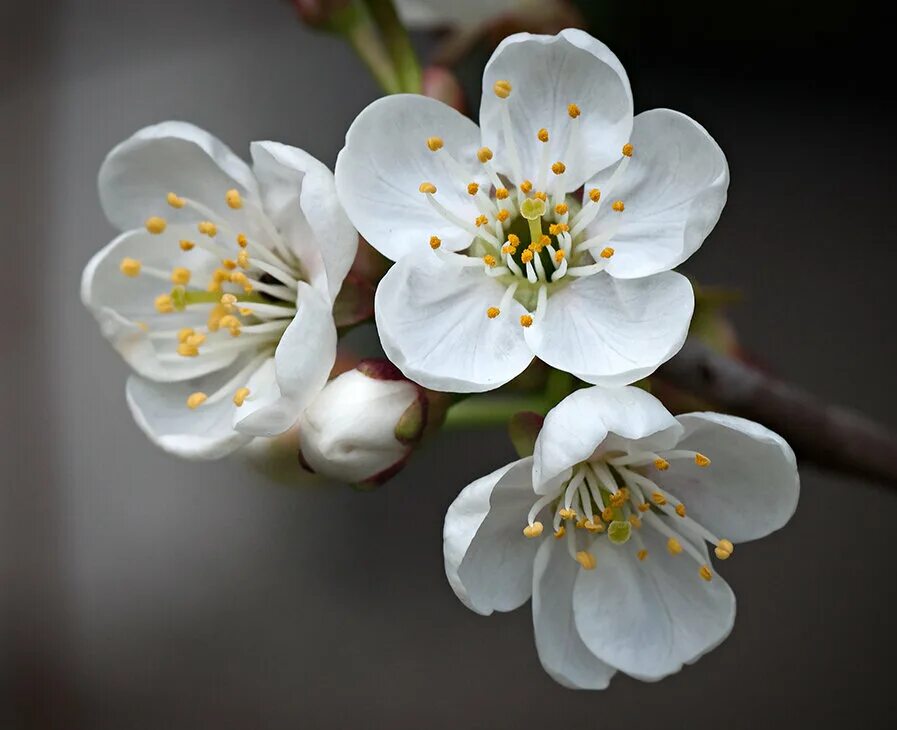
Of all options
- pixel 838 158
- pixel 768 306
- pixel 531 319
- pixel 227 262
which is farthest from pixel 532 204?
pixel 838 158

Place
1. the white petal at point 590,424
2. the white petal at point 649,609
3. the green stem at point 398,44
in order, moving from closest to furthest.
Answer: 1. the white petal at point 590,424
2. the white petal at point 649,609
3. the green stem at point 398,44

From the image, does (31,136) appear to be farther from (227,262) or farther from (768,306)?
(227,262)

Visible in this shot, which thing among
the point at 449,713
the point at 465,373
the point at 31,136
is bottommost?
the point at 449,713

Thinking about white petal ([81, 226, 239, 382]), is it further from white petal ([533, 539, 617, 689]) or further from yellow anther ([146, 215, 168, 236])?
white petal ([533, 539, 617, 689])

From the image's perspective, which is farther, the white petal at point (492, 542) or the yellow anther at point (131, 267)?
the yellow anther at point (131, 267)

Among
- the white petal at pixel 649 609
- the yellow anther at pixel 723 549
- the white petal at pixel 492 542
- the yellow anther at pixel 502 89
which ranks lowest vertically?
the white petal at pixel 649 609

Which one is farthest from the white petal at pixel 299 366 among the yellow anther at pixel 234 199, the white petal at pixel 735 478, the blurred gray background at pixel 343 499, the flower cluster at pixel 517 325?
the blurred gray background at pixel 343 499

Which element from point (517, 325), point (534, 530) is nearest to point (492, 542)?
point (534, 530)

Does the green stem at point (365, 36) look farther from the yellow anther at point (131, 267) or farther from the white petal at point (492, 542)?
the white petal at point (492, 542)
